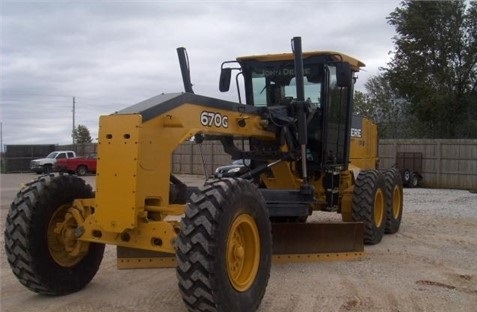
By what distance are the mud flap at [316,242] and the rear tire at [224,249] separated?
1.91m

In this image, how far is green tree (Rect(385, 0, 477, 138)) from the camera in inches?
1321

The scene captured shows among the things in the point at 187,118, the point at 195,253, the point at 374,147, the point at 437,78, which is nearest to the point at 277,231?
the point at 187,118

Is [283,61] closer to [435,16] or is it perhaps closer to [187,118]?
[187,118]

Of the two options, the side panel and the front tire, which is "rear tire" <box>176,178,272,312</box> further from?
the side panel

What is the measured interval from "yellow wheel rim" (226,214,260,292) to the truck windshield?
3.44 metres

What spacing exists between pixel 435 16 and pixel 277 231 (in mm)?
30658

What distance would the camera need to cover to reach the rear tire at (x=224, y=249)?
4664mm

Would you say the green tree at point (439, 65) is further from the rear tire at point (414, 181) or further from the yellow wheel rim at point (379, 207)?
the yellow wheel rim at point (379, 207)

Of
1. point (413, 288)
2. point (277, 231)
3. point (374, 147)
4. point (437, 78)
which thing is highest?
point (437, 78)

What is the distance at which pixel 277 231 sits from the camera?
7480 mm

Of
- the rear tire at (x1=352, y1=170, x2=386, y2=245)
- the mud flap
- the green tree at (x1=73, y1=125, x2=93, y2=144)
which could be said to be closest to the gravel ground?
the mud flap

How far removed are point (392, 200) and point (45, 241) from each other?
701 centimetres

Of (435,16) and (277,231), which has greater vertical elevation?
(435,16)

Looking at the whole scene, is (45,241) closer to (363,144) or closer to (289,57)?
(289,57)
